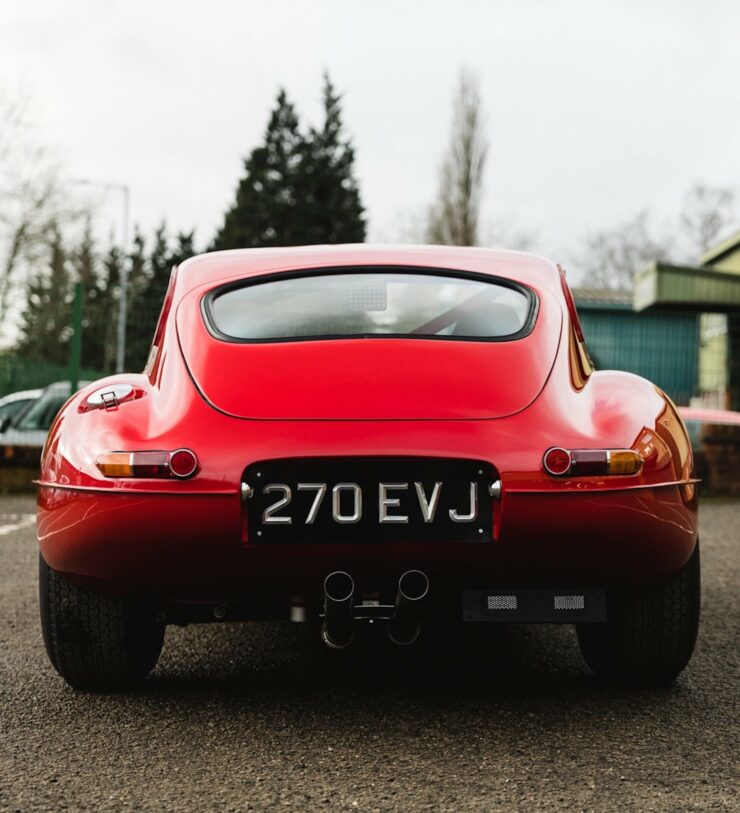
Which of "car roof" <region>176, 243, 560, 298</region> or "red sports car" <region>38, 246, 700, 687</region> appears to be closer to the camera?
"red sports car" <region>38, 246, 700, 687</region>

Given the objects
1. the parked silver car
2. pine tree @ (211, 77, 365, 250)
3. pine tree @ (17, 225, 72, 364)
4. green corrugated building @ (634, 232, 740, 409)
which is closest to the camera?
the parked silver car

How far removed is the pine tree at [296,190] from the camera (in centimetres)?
4569

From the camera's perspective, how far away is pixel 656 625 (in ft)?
10.1

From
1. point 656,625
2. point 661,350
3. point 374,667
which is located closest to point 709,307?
point 661,350

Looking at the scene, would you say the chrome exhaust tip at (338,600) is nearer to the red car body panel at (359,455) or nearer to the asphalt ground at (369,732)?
the red car body panel at (359,455)

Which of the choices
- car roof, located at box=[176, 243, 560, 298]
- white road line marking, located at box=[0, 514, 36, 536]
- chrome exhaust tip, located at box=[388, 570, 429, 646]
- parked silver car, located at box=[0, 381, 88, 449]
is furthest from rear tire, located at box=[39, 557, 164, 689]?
parked silver car, located at box=[0, 381, 88, 449]

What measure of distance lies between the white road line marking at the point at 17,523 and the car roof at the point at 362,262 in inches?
183

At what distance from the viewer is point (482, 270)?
336 centimetres

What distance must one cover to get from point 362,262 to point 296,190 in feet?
144

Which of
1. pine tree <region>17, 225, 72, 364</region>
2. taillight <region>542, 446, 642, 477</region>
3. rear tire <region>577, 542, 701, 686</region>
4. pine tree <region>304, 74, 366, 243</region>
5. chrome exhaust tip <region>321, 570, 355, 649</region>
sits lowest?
rear tire <region>577, 542, 701, 686</region>

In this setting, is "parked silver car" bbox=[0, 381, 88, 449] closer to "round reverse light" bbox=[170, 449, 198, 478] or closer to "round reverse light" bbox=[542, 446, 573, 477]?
"round reverse light" bbox=[170, 449, 198, 478]

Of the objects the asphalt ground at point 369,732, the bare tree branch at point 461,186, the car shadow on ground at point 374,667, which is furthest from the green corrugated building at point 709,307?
the bare tree branch at point 461,186

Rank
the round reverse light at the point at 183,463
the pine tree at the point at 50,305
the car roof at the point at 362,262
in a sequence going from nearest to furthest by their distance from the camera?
1. the round reverse light at the point at 183,463
2. the car roof at the point at 362,262
3. the pine tree at the point at 50,305

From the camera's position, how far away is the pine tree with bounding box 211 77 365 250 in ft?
150
